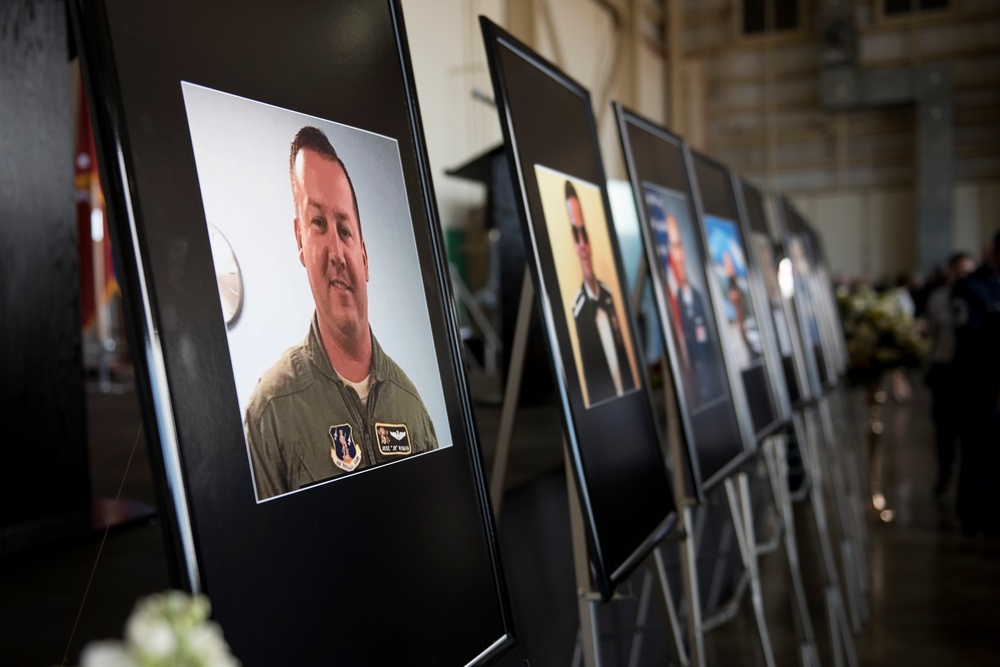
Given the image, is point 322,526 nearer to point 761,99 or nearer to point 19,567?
point 19,567

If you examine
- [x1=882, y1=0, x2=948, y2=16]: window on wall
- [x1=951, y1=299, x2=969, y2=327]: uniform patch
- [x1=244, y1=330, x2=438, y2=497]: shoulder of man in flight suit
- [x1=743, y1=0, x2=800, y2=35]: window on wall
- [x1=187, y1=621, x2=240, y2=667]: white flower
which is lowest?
[x1=951, y1=299, x2=969, y2=327]: uniform patch

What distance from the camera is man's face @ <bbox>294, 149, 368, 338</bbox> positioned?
2.64ft

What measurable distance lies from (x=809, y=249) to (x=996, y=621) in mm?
2268

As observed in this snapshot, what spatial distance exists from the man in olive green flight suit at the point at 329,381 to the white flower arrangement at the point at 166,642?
37 cm

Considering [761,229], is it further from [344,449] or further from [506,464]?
[344,449]

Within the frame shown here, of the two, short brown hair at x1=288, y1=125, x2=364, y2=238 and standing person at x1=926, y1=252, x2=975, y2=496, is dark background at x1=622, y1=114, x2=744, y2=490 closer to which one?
short brown hair at x1=288, y1=125, x2=364, y2=238

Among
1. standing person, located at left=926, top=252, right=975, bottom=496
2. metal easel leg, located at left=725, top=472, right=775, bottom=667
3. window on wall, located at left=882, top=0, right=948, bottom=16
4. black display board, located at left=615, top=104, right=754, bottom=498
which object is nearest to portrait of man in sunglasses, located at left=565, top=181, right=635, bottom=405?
black display board, located at left=615, top=104, right=754, bottom=498

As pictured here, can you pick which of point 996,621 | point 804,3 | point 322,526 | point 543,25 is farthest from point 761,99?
point 322,526

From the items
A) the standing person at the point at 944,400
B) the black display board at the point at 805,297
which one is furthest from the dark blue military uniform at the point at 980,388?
the black display board at the point at 805,297

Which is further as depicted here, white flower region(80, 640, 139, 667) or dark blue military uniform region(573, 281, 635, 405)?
dark blue military uniform region(573, 281, 635, 405)

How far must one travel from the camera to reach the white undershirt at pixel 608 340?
1464 millimetres

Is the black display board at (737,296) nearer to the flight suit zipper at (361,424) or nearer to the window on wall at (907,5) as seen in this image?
the flight suit zipper at (361,424)

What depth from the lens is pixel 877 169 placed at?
626 inches

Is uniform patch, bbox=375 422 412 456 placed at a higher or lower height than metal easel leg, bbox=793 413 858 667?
higher
